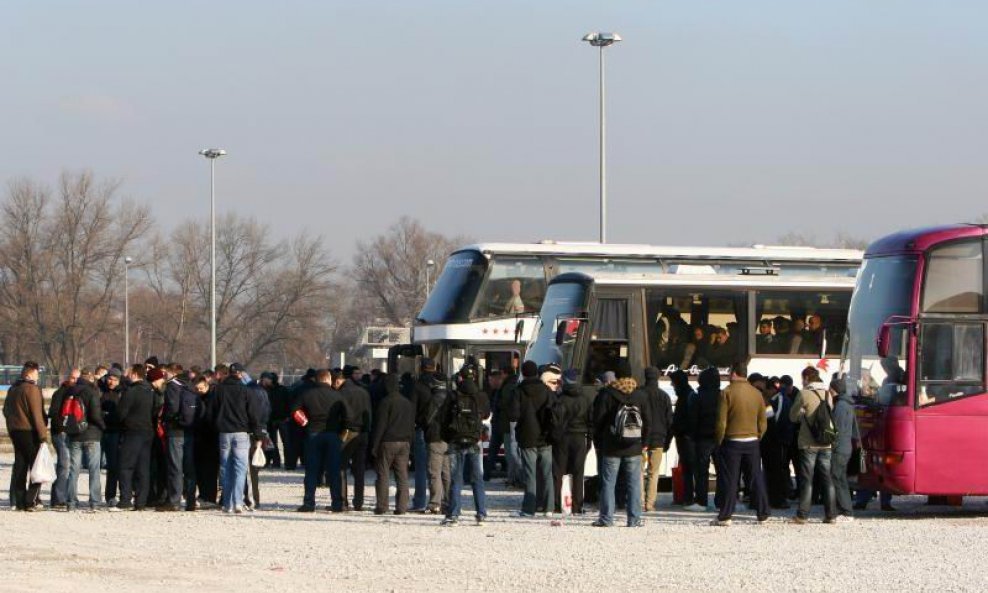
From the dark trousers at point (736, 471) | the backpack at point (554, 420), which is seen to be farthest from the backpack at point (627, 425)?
the backpack at point (554, 420)

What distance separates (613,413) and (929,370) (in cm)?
406

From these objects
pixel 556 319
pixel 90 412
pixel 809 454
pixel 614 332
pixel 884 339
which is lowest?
pixel 809 454

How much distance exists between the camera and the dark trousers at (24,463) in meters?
22.6

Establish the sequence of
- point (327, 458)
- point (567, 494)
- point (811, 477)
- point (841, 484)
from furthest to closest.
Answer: point (327, 458), point (567, 494), point (841, 484), point (811, 477)

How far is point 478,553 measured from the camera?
16875mm

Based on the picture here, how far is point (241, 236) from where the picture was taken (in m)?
106

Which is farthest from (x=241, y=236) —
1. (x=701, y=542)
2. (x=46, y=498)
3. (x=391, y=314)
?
(x=701, y=542)

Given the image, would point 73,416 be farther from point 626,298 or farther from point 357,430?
point 626,298

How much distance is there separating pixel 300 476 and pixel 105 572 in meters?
16.0

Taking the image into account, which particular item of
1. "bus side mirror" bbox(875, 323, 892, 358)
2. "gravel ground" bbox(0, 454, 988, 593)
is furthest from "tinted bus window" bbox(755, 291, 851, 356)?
"bus side mirror" bbox(875, 323, 892, 358)

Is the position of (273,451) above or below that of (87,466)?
below

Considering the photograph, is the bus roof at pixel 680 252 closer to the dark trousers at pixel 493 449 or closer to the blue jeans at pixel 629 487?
the dark trousers at pixel 493 449

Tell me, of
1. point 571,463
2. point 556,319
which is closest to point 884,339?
point 571,463

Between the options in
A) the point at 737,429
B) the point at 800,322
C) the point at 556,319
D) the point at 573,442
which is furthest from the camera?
the point at 800,322
